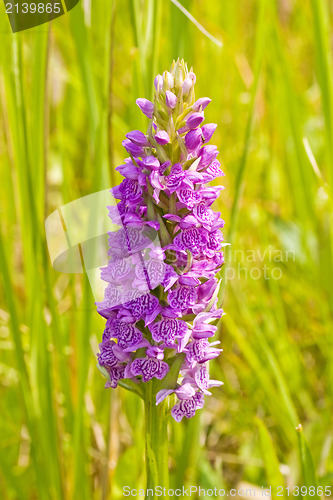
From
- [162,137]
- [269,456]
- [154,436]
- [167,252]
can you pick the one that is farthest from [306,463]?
[162,137]

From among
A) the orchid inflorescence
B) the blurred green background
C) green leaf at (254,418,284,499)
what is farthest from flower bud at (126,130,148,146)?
green leaf at (254,418,284,499)

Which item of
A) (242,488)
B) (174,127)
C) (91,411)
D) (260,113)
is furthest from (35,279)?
(260,113)

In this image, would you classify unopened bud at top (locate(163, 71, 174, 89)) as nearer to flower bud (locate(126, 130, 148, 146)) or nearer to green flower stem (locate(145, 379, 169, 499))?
flower bud (locate(126, 130, 148, 146))

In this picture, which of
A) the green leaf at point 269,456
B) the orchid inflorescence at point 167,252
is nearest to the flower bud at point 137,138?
the orchid inflorescence at point 167,252

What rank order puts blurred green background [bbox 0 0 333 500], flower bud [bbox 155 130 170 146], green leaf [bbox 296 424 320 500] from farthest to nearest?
blurred green background [bbox 0 0 333 500] → green leaf [bbox 296 424 320 500] → flower bud [bbox 155 130 170 146]

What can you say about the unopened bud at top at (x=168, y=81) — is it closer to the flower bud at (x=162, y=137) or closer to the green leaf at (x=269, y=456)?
the flower bud at (x=162, y=137)

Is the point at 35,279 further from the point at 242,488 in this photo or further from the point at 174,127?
the point at 242,488

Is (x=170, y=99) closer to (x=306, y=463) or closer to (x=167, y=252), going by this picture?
(x=167, y=252)
